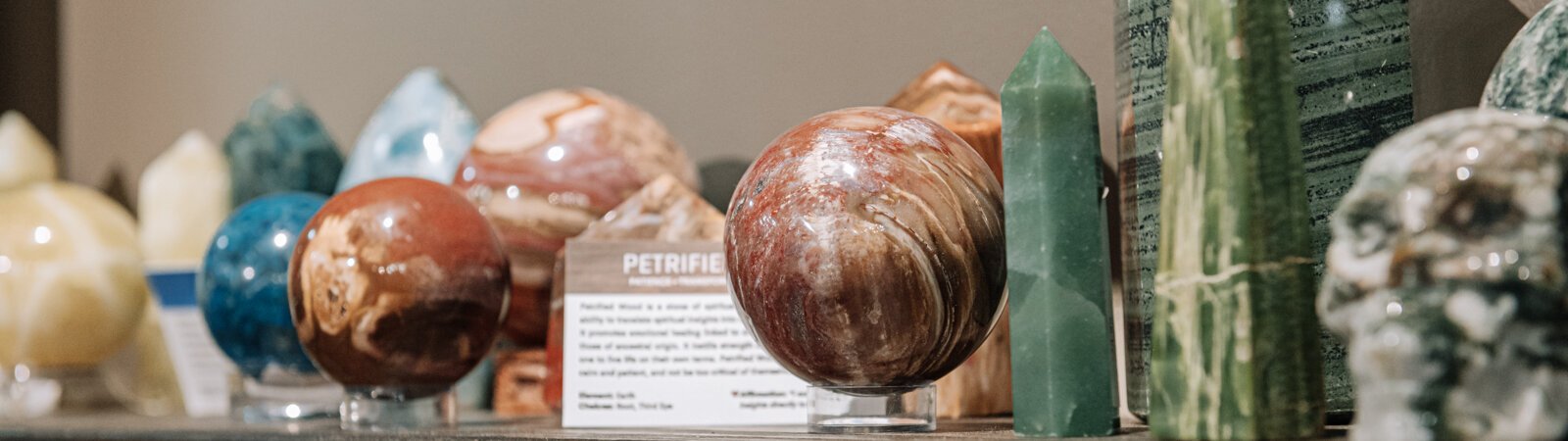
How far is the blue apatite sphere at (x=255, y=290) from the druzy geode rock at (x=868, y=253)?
15.1 inches

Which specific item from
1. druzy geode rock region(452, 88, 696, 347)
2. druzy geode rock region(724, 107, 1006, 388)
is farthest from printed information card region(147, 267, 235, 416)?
druzy geode rock region(724, 107, 1006, 388)

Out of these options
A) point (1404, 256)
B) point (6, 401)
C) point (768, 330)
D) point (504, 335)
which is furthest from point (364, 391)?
point (1404, 256)

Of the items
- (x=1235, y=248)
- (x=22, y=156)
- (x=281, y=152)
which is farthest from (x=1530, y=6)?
(x=22, y=156)

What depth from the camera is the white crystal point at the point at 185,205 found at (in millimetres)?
1116

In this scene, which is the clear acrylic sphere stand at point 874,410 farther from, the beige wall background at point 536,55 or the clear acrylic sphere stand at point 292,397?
the clear acrylic sphere stand at point 292,397

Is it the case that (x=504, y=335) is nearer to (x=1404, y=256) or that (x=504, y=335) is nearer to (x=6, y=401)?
(x=6, y=401)

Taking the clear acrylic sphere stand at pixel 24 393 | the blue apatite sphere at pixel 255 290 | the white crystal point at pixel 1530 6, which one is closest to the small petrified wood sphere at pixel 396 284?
the blue apatite sphere at pixel 255 290

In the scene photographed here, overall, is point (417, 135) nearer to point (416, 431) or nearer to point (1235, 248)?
point (416, 431)

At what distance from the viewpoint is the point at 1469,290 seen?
440mm

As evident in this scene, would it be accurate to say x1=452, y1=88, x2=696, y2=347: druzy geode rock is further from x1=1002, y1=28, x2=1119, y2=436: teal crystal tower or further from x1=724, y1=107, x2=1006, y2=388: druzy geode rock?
x1=1002, y1=28, x2=1119, y2=436: teal crystal tower

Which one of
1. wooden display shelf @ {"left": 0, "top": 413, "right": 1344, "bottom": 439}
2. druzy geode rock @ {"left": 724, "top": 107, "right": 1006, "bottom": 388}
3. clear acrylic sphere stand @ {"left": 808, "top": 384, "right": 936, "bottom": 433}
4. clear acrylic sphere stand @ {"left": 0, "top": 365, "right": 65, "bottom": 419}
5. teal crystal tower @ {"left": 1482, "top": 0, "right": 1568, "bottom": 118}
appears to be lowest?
wooden display shelf @ {"left": 0, "top": 413, "right": 1344, "bottom": 439}

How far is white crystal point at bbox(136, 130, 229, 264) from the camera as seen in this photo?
1.12 meters

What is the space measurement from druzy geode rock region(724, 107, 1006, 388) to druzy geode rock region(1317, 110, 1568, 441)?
0.68 feet

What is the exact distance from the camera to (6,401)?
1.08 meters
